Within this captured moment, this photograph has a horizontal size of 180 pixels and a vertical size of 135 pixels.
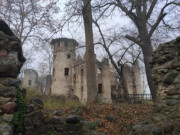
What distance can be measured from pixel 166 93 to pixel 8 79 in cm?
411

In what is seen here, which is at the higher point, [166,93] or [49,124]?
[166,93]

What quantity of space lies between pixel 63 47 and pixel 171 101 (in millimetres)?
27048

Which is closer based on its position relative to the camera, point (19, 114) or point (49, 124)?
point (19, 114)

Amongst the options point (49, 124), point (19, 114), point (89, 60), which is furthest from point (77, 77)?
point (19, 114)

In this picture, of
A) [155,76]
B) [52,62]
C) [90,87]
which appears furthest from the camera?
[52,62]

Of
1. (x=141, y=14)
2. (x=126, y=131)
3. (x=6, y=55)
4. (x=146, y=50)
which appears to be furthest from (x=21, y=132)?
(x=141, y=14)

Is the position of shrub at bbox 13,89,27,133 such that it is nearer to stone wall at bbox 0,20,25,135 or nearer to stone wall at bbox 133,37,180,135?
stone wall at bbox 0,20,25,135

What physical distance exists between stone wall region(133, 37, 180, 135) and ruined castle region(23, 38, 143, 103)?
62.5 ft

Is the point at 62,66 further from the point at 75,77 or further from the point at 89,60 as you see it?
the point at 89,60

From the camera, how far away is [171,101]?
4121 mm

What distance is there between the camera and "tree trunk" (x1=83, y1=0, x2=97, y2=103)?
31.1ft

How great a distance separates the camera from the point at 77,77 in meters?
27.0

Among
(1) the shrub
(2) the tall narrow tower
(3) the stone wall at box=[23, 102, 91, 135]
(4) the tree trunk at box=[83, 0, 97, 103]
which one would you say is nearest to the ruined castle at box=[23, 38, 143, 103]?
(2) the tall narrow tower

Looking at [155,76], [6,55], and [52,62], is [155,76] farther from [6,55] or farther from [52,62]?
[52,62]
